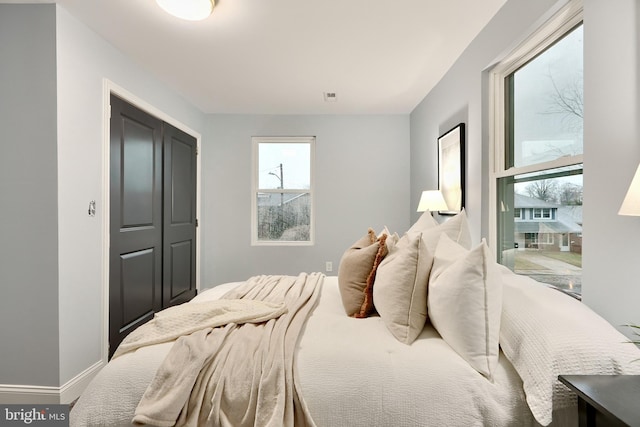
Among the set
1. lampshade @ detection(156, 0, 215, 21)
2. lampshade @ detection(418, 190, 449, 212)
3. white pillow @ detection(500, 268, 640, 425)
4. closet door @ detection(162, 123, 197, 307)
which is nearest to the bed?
white pillow @ detection(500, 268, 640, 425)

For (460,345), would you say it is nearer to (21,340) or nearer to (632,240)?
(632,240)

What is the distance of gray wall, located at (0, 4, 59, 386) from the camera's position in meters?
2.00

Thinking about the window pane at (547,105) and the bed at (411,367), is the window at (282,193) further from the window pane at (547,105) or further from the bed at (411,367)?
the bed at (411,367)

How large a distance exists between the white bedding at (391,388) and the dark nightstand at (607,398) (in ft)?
0.27

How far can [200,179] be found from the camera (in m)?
4.27

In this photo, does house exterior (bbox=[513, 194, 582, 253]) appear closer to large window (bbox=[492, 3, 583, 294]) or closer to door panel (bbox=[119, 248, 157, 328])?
large window (bbox=[492, 3, 583, 294])

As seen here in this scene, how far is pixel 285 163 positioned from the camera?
450 centimetres

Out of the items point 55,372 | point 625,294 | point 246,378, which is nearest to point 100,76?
point 55,372

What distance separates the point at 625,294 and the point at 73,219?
2.88 metres

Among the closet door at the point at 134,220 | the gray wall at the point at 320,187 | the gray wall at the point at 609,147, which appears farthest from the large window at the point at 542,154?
the closet door at the point at 134,220

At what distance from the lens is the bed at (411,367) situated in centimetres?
112

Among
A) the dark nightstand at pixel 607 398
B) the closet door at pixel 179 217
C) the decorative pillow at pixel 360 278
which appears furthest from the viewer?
the closet door at pixel 179 217

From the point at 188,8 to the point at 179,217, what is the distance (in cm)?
228

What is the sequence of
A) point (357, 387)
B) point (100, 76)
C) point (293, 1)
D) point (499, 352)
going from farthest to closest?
point (100, 76)
point (293, 1)
point (499, 352)
point (357, 387)
